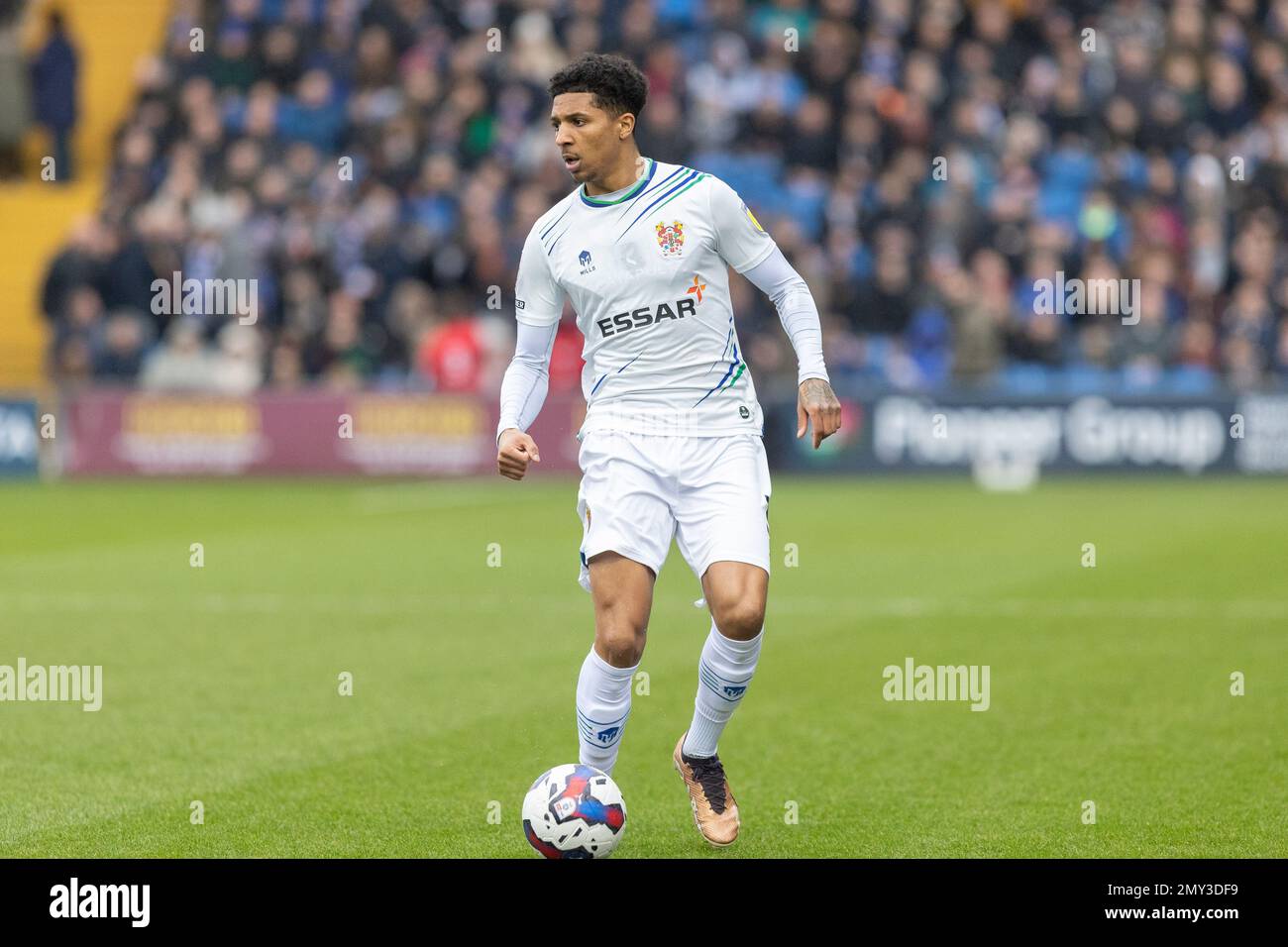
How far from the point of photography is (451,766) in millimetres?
7805

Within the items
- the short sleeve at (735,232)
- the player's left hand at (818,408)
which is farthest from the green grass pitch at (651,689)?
the short sleeve at (735,232)

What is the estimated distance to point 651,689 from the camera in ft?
31.6

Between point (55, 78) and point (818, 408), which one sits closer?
point (818, 408)

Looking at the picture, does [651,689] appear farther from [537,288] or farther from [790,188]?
[790,188]

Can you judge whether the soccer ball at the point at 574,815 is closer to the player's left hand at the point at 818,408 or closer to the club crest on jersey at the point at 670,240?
the player's left hand at the point at 818,408

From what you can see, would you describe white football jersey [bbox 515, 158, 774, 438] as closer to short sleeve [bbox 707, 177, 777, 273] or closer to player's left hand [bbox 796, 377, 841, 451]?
short sleeve [bbox 707, 177, 777, 273]

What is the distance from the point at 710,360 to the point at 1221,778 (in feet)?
8.13

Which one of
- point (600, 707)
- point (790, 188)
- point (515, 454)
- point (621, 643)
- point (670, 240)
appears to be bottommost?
point (600, 707)

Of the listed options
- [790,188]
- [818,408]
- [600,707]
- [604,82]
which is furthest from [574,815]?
[790,188]

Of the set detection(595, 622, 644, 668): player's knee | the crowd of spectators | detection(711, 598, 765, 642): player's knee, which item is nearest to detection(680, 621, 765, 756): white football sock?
detection(711, 598, 765, 642): player's knee

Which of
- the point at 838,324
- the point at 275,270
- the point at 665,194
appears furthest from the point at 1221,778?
the point at 275,270

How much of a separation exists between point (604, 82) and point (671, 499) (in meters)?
1.33

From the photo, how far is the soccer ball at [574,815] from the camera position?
6.24m

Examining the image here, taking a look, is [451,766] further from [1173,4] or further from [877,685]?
[1173,4]
